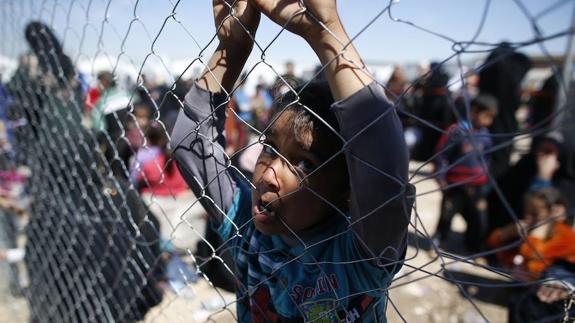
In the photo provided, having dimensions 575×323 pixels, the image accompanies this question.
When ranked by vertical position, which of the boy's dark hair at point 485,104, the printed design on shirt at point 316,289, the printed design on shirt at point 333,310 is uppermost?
the boy's dark hair at point 485,104

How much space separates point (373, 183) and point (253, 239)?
15.9 inches

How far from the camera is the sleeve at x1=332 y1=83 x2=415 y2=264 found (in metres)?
0.63

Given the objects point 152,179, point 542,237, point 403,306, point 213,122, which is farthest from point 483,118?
point 213,122

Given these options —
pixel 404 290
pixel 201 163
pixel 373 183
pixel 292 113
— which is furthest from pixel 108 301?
pixel 404 290

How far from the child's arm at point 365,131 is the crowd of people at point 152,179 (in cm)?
5

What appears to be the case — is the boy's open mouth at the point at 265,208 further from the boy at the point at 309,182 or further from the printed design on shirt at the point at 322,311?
the printed design on shirt at the point at 322,311

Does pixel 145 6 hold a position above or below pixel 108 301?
above

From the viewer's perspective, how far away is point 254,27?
86cm

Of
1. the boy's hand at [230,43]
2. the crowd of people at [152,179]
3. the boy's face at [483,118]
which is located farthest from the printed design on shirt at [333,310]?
the boy's face at [483,118]

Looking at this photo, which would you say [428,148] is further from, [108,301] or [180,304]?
[108,301]

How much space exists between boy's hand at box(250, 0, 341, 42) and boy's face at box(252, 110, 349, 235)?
0.56 feet

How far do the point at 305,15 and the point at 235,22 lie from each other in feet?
0.85

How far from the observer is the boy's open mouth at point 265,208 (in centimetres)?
80

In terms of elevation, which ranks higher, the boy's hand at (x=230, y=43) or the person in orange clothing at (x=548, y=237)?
the boy's hand at (x=230, y=43)
